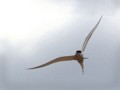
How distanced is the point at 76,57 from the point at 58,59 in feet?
6.45

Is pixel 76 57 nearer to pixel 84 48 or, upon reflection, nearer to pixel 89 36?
pixel 84 48

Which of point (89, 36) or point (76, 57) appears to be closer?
point (76, 57)

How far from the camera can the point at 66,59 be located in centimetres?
2898

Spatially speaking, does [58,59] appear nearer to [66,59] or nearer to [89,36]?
[66,59]

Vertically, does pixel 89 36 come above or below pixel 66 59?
above

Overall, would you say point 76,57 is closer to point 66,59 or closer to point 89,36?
point 66,59

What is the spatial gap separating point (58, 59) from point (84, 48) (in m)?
2.67

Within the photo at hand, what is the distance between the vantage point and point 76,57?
27.7 metres

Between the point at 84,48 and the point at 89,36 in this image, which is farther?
the point at 89,36

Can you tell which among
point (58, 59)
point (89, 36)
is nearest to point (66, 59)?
point (58, 59)

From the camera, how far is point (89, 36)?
30344 millimetres

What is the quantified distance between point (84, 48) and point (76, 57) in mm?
1323

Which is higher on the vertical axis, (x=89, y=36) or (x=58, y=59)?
(x=89, y=36)

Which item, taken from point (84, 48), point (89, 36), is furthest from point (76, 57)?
point (89, 36)
